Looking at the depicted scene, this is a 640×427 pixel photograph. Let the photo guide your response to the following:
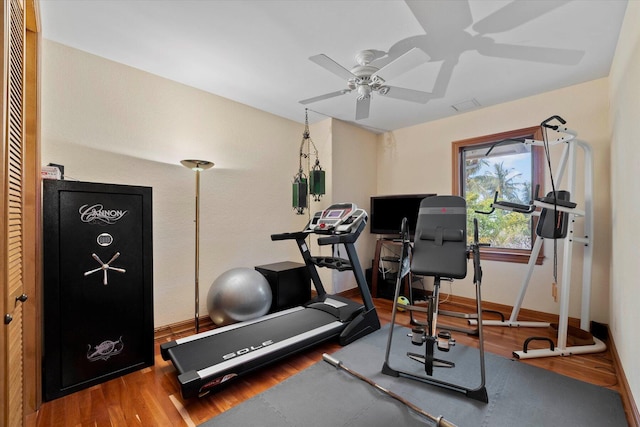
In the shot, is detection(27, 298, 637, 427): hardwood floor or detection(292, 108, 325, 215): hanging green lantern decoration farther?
detection(292, 108, 325, 215): hanging green lantern decoration

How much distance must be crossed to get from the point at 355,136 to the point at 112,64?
320cm

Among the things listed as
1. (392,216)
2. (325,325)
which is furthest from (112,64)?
(392,216)

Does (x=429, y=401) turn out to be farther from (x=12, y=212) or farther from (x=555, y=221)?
(x=12, y=212)

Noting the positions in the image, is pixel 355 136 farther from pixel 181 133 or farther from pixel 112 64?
pixel 112 64

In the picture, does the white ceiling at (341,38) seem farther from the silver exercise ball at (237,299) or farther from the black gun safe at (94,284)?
the silver exercise ball at (237,299)

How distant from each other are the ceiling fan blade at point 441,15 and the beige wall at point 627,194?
965mm

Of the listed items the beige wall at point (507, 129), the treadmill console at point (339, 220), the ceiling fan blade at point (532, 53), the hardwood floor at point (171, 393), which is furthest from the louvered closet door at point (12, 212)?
the beige wall at point (507, 129)

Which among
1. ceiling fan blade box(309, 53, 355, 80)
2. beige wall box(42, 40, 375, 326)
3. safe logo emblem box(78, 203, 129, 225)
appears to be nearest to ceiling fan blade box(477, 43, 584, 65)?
ceiling fan blade box(309, 53, 355, 80)

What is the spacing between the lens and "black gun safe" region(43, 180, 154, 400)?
1966 mm

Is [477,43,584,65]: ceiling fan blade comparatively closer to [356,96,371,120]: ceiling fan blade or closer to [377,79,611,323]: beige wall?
[377,79,611,323]: beige wall

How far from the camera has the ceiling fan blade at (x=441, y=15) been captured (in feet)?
6.41

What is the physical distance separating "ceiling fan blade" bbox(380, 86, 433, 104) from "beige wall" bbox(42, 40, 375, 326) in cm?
123

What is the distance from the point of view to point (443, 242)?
226 cm

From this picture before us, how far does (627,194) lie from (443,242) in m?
1.26
